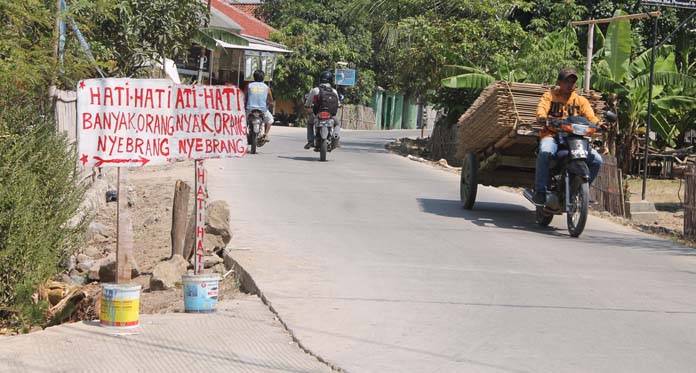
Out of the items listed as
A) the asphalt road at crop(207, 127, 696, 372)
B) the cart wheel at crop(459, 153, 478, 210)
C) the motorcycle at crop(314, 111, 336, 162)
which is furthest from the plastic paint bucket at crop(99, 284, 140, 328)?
the motorcycle at crop(314, 111, 336, 162)

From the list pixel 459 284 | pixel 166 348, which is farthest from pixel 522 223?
pixel 166 348

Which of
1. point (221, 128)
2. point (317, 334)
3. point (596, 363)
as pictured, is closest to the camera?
point (596, 363)

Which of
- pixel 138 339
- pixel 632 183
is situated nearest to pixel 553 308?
pixel 138 339

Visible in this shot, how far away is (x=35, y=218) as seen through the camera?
820 centimetres

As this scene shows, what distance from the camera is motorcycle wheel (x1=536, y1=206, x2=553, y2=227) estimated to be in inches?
492

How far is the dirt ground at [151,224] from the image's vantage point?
27.6 ft

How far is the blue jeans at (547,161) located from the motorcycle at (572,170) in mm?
→ 89

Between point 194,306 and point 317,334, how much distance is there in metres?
1.07

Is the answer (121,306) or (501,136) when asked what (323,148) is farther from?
(121,306)

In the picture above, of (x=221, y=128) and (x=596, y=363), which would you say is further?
(x=221, y=128)

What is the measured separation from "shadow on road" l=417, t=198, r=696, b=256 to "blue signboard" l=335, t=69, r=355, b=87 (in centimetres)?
3762

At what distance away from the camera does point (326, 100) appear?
867 inches

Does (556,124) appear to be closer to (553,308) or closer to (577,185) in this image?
(577,185)

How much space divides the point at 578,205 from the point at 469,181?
90.0 inches
